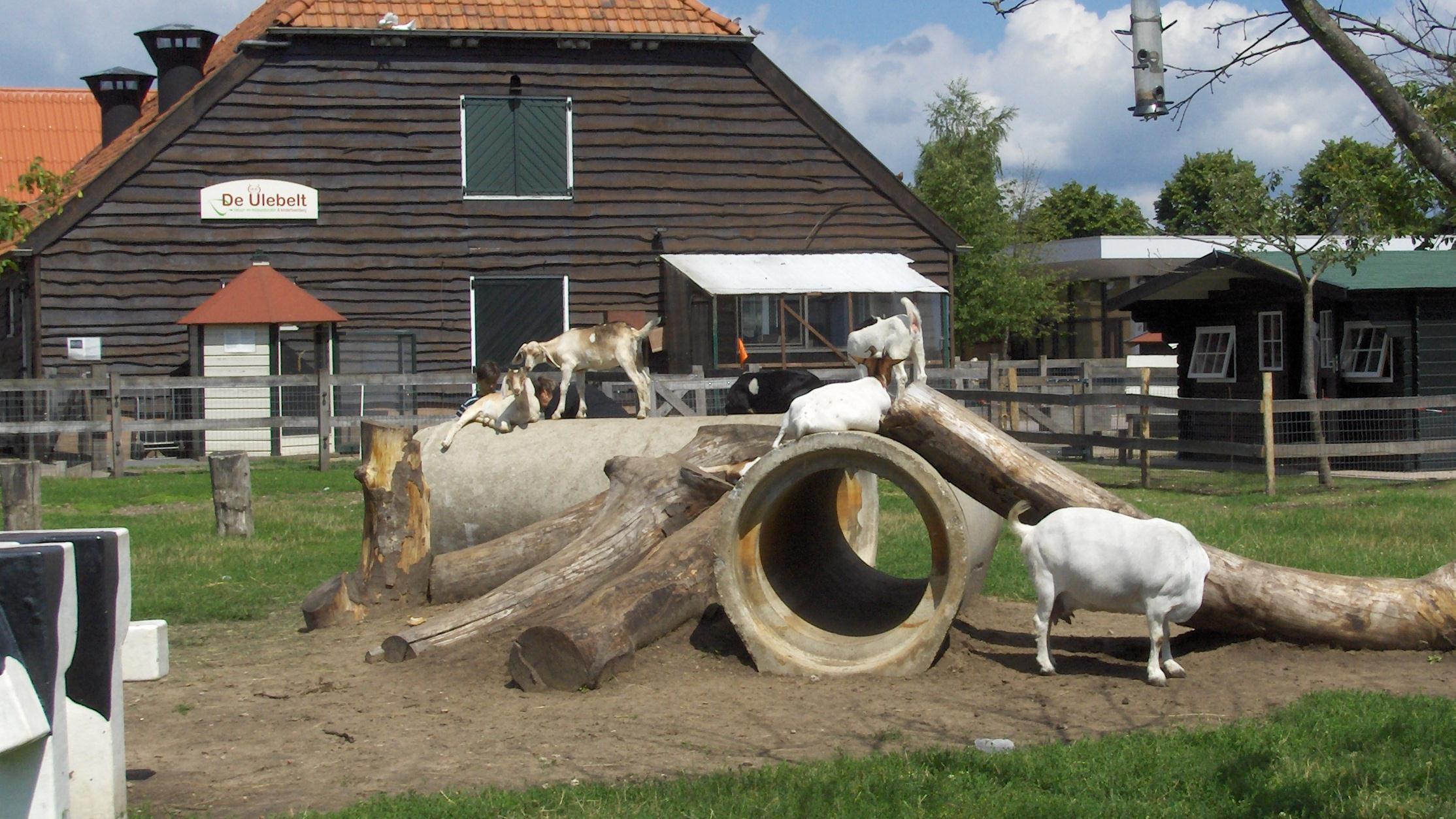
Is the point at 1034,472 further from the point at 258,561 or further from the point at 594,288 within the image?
the point at 594,288

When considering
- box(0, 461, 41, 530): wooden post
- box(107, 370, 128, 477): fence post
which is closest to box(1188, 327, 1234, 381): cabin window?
box(107, 370, 128, 477): fence post

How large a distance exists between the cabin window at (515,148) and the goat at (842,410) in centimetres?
1631

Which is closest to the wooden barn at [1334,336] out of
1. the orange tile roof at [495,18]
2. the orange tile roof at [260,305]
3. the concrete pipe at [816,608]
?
the orange tile roof at [495,18]

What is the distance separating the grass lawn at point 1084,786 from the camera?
471cm

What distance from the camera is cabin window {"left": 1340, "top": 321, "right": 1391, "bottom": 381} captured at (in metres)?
18.9

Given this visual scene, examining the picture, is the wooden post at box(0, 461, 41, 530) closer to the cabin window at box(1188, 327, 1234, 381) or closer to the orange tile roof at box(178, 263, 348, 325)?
the orange tile roof at box(178, 263, 348, 325)

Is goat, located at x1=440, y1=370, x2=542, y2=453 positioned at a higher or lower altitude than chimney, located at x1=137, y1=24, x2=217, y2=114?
lower

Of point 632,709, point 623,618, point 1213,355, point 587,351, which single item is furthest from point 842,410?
point 1213,355

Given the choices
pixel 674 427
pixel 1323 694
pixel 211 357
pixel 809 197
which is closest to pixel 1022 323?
pixel 809 197

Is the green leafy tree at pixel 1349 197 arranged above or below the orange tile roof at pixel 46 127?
below

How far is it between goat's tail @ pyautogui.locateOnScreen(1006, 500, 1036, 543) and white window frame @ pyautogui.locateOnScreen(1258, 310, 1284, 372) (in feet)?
44.9

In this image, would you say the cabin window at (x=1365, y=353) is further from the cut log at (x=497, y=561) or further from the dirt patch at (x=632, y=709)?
the cut log at (x=497, y=561)

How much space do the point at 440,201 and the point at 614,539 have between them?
15585 mm

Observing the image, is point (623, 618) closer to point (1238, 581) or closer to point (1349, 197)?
point (1238, 581)
